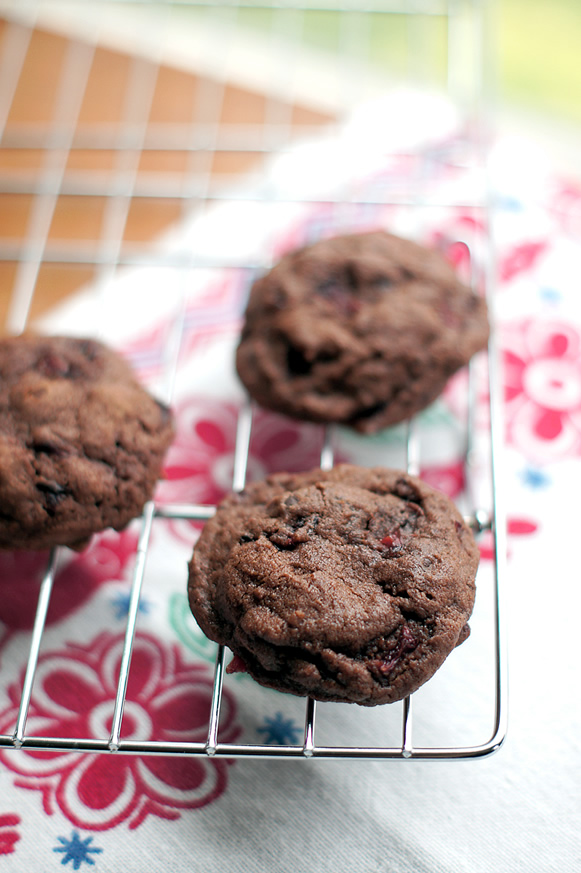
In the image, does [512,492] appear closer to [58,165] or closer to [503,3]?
[58,165]

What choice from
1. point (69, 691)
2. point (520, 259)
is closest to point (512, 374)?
point (520, 259)

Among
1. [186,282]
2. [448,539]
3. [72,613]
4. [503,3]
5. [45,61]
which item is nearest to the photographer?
[448,539]

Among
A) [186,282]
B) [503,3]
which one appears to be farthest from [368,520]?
[503,3]

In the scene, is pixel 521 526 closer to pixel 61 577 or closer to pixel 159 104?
pixel 61 577

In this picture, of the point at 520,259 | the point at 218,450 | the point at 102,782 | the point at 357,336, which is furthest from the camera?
the point at 520,259

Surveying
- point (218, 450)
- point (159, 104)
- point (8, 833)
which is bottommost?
point (8, 833)
